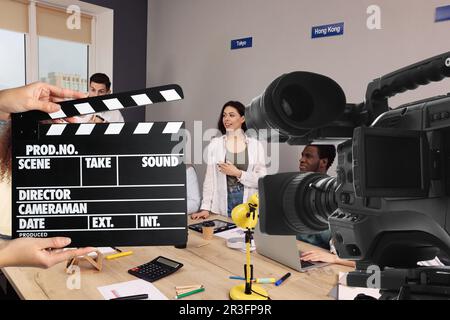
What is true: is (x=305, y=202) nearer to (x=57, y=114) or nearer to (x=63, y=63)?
(x=57, y=114)

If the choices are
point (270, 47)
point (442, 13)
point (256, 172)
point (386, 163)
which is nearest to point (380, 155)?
point (386, 163)

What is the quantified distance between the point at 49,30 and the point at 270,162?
2.84 meters

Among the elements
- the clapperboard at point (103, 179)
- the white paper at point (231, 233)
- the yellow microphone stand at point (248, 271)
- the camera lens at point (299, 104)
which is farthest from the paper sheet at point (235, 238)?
the camera lens at point (299, 104)

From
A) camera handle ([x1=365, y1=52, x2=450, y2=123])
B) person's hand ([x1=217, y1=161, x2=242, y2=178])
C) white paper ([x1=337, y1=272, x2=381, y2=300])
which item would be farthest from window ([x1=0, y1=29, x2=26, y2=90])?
camera handle ([x1=365, y1=52, x2=450, y2=123])

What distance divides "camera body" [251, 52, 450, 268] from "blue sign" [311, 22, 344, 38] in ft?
7.76

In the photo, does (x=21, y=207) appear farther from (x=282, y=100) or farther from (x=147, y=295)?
(x=282, y=100)

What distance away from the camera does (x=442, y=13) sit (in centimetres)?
227

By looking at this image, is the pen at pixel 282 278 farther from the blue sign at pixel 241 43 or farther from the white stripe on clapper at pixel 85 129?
the blue sign at pixel 241 43

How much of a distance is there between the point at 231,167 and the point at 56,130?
6.07 ft

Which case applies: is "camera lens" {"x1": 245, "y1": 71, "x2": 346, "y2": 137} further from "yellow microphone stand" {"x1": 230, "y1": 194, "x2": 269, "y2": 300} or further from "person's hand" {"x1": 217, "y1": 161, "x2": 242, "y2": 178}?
"person's hand" {"x1": 217, "y1": 161, "x2": 242, "y2": 178}

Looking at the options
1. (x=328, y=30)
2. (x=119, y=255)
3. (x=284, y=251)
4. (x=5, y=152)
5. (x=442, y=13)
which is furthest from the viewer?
(x=328, y=30)

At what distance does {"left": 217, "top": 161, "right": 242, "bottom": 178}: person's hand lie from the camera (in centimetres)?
285

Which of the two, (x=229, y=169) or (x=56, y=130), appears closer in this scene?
(x=56, y=130)

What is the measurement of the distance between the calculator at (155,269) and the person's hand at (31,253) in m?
0.50
